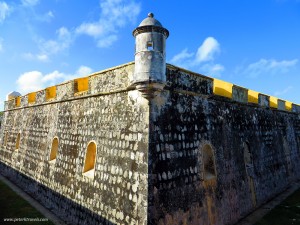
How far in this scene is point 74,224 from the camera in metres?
7.21

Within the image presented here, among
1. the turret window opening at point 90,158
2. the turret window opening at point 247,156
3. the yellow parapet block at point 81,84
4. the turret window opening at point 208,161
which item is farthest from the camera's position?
the turret window opening at point 247,156

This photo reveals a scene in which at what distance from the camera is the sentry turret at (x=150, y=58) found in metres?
5.26

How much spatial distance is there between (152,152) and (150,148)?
11cm

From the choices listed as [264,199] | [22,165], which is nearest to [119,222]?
[264,199]

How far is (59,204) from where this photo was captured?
26.7 feet

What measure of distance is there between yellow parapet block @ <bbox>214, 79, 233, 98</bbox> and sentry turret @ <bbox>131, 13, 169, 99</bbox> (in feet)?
13.2

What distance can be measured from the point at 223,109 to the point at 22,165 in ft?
34.2

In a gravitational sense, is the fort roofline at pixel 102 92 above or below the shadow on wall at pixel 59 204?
above

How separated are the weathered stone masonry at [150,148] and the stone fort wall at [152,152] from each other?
3 cm

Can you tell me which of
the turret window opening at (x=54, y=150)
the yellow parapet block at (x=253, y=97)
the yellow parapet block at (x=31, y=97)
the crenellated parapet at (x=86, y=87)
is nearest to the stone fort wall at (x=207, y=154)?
the yellow parapet block at (x=253, y=97)

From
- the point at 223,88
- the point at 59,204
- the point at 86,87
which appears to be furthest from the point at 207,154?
the point at 59,204

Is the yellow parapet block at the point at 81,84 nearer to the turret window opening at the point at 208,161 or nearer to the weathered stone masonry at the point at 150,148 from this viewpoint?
the weathered stone masonry at the point at 150,148

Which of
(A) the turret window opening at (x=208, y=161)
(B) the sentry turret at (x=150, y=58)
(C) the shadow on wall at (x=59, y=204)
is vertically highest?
(B) the sentry turret at (x=150, y=58)

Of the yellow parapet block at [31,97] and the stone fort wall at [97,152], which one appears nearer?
the stone fort wall at [97,152]
